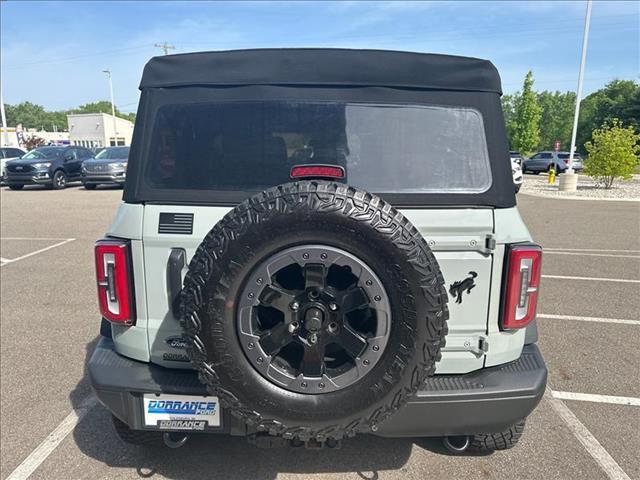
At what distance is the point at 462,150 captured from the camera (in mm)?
2123

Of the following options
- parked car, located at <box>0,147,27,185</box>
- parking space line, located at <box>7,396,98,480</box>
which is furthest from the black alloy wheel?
parked car, located at <box>0,147,27,185</box>

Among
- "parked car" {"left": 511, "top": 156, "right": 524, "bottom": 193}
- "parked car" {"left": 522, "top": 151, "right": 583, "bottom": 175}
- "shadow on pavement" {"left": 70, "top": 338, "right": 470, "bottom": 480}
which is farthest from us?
"parked car" {"left": 522, "top": 151, "right": 583, "bottom": 175}

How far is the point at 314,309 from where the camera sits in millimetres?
1756

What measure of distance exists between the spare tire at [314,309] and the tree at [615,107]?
51.7 metres

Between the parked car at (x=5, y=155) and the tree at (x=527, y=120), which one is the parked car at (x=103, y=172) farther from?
the tree at (x=527, y=120)

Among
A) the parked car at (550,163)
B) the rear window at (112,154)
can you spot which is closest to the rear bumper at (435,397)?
the rear window at (112,154)

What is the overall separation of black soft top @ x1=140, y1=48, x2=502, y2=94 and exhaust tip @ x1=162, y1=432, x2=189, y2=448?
178 cm

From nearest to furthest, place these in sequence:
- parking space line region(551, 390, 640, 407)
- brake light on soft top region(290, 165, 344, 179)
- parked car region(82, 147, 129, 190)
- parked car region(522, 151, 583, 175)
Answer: brake light on soft top region(290, 165, 344, 179), parking space line region(551, 390, 640, 407), parked car region(82, 147, 129, 190), parked car region(522, 151, 583, 175)

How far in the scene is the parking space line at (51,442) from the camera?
8.11 feet

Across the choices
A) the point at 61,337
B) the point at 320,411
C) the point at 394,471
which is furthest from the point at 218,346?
the point at 61,337

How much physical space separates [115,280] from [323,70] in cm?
142

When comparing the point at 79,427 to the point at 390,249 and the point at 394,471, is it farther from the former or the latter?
the point at 390,249

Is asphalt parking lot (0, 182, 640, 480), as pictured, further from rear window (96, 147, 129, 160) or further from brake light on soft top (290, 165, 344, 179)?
rear window (96, 147, 129, 160)

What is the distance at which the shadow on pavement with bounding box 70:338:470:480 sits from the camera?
2.47 metres
